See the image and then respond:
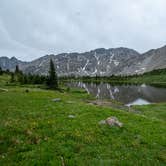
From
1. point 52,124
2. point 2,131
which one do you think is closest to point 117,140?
point 52,124

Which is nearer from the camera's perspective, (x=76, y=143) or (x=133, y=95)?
(x=76, y=143)

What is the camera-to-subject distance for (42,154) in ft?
38.8

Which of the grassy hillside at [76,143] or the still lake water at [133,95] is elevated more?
the grassy hillside at [76,143]

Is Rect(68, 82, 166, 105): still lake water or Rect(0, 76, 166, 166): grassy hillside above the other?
Rect(0, 76, 166, 166): grassy hillside

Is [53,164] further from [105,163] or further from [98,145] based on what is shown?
[98,145]

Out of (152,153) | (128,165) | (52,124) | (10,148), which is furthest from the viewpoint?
(52,124)

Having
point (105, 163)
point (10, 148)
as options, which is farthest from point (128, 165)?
point (10, 148)

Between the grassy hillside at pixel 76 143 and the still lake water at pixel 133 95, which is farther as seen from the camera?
the still lake water at pixel 133 95

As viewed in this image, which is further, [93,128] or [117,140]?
[93,128]

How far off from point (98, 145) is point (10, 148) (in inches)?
227

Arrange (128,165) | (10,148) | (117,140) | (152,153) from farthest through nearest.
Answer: (117,140), (152,153), (10,148), (128,165)

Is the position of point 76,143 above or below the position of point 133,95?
above

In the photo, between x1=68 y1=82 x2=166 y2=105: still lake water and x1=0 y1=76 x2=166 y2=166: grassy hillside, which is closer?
x1=0 y1=76 x2=166 y2=166: grassy hillside

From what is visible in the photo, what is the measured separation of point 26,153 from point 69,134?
4268 mm
